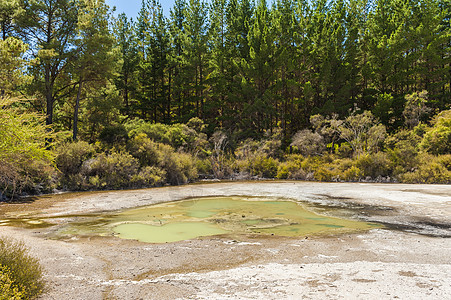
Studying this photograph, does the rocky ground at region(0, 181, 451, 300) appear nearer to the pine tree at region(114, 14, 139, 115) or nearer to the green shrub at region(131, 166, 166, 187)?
the green shrub at region(131, 166, 166, 187)

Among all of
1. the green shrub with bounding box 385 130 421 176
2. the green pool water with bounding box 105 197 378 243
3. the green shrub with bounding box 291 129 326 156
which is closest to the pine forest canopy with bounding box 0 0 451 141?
the green shrub with bounding box 291 129 326 156

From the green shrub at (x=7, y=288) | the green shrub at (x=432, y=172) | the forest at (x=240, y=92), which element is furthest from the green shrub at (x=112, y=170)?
the green shrub at (x=432, y=172)

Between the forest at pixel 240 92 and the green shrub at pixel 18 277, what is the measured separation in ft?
42.3

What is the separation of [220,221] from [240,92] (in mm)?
27790

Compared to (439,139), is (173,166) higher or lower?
lower

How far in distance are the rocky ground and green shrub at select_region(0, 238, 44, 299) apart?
0.23 metres

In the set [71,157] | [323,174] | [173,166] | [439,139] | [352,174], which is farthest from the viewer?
[323,174]

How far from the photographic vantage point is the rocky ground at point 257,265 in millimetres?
4621

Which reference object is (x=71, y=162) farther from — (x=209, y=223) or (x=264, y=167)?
(x=264, y=167)

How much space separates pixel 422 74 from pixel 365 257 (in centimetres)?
3688

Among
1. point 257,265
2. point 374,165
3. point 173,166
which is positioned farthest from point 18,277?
point 374,165

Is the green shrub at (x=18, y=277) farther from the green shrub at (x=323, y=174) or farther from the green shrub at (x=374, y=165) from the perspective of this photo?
the green shrub at (x=374, y=165)

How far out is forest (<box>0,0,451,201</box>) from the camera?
22.0 metres

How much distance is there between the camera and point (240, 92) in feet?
119
